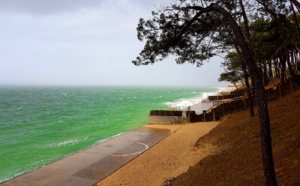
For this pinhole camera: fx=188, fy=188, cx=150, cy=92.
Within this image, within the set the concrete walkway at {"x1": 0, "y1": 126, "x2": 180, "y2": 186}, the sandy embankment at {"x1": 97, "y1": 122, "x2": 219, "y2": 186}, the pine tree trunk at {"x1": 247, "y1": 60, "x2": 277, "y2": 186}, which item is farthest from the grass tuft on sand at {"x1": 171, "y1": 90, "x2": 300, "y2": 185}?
the concrete walkway at {"x1": 0, "y1": 126, "x2": 180, "y2": 186}

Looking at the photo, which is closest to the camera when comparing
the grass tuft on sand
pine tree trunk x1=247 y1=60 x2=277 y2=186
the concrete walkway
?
pine tree trunk x1=247 y1=60 x2=277 y2=186

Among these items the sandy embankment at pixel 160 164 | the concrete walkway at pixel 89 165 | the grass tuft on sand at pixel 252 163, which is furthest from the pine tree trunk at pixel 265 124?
the concrete walkway at pixel 89 165

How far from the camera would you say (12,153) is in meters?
23.2

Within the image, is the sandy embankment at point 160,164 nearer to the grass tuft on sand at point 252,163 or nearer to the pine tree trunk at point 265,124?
the grass tuft on sand at point 252,163

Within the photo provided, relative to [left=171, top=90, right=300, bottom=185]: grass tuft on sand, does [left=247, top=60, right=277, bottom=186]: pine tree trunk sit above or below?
above

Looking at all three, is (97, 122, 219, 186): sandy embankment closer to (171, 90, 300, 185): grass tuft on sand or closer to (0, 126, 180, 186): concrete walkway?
(0, 126, 180, 186): concrete walkway

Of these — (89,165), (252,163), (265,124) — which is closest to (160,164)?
(89,165)

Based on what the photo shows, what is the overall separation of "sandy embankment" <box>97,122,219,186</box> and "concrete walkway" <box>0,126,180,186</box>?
941 millimetres

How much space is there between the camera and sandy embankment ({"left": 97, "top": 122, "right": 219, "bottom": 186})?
1133 cm

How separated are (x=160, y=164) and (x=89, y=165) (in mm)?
5379

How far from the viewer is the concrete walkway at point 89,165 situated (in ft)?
38.5

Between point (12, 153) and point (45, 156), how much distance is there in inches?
213

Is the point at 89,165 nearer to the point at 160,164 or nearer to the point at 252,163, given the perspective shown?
the point at 160,164

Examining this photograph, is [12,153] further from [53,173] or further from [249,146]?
[249,146]
